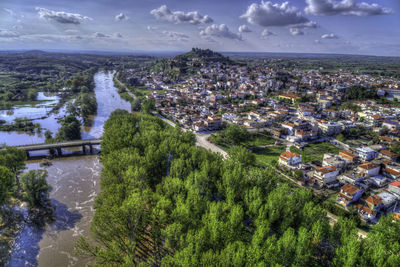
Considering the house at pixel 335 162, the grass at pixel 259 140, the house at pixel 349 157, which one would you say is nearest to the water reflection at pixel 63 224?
the grass at pixel 259 140

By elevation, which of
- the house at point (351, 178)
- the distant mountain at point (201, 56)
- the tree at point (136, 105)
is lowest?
the house at point (351, 178)

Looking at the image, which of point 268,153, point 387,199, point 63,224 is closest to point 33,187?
point 63,224

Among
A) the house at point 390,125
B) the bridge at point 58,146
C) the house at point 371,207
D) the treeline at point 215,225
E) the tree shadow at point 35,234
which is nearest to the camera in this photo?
the treeline at point 215,225

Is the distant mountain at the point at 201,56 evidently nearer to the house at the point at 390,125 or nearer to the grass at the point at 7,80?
the grass at the point at 7,80

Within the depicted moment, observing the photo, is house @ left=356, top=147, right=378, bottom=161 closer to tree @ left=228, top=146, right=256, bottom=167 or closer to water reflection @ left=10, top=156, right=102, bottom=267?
tree @ left=228, top=146, right=256, bottom=167

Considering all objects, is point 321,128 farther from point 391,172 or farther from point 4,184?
point 4,184

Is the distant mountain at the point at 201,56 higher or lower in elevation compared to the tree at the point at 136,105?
higher

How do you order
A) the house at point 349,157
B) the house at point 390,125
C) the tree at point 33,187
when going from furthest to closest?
the house at point 390,125
the house at point 349,157
the tree at point 33,187
